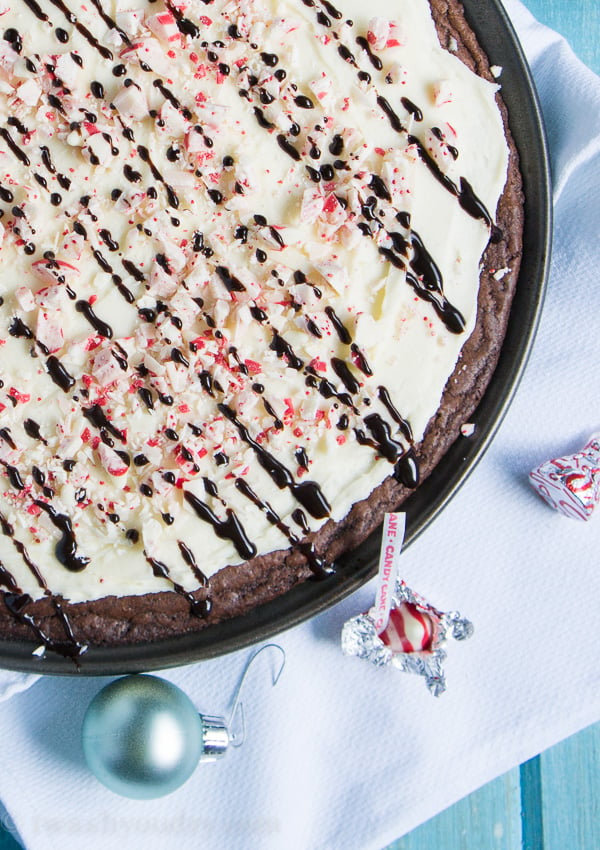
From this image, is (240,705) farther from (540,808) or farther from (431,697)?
(540,808)

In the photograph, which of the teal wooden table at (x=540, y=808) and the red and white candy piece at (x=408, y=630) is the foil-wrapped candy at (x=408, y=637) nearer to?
the red and white candy piece at (x=408, y=630)

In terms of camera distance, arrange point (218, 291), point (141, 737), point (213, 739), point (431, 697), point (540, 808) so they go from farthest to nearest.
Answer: point (540, 808)
point (431, 697)
point (213, 739)
point (141, 737)
point (218, 291)

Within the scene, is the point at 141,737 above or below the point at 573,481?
below

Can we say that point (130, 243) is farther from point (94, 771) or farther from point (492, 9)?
point (94, 771)

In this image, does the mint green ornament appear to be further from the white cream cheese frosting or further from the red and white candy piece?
the red and white candy piece

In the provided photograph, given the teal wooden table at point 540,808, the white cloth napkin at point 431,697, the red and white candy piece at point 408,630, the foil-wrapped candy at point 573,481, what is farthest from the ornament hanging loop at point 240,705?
the foil-wrapped candy at point 573,481

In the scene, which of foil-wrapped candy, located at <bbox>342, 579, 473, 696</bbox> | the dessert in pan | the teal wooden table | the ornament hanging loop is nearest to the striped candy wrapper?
foil-wrapped candy, located at <bbox>342, 579, 473, 696</bbox>

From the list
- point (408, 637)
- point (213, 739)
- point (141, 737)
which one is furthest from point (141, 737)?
point (408, 637)
